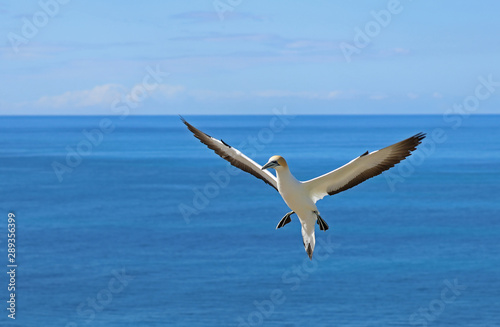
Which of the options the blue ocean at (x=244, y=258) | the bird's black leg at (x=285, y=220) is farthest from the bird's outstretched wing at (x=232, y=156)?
the blue ocean at (x=244, y=258)

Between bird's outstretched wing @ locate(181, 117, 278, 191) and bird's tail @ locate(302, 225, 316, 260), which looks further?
bird's outstretched wing @ locate(181, 117, 278, 191)

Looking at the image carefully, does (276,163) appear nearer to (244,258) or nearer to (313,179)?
(313,179)

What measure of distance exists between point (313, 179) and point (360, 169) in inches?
34.9

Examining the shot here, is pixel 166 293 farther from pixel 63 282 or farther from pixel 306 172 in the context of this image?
pixel 306 172

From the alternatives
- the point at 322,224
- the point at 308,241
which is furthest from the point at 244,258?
the point at 322,224

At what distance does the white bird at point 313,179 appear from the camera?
13.1m

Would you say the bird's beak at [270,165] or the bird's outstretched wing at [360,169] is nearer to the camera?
the bird's beak at [270,165]

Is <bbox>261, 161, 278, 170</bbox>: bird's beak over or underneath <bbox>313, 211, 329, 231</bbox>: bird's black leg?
over

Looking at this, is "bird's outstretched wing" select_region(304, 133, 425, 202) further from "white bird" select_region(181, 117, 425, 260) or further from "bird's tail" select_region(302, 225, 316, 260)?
"bird's tail" select_region(302, 225, 316, 260)

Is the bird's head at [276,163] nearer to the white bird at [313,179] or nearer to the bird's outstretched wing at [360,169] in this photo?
the white bird at [313,179]

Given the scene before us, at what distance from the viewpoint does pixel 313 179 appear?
14070mm

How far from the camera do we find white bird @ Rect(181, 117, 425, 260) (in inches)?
516

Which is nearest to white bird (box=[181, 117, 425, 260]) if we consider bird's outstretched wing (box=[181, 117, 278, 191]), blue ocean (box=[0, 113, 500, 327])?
bird's outstretched wing (box=[181, 117, 278, 191])

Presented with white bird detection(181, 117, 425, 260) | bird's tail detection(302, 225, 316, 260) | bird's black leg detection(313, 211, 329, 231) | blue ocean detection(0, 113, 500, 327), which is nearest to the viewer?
white bird detection(181, 117, 425, 260)
